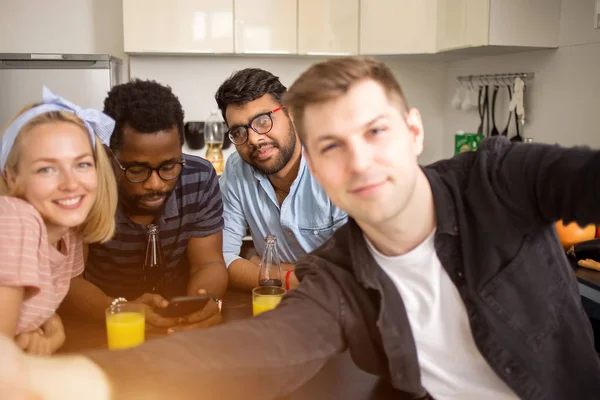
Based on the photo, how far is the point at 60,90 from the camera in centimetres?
318

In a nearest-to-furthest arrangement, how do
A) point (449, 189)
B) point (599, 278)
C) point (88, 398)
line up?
point (88, 398) → point (449, 189) → point (599, 278)

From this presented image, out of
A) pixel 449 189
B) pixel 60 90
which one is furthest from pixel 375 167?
pixel 60 90

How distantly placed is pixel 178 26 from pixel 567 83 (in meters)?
2.09

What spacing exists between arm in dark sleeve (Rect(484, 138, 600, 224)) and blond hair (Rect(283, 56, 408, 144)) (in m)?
0.21

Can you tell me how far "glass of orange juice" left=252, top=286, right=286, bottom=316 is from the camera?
1386mm

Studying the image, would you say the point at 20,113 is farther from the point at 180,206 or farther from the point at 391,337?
the point at 391,337

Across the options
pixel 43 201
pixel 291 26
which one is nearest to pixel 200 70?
pixel 291 26

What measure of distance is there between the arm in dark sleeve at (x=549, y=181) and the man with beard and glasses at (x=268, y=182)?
1.02 meters

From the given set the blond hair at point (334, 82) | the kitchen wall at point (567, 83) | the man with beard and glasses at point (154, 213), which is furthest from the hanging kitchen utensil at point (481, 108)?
the blond hair at point (334, 82)

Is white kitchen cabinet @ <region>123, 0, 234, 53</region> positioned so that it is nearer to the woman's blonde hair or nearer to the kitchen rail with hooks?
the kitchen rail with hooks

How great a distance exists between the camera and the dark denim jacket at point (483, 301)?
93cm

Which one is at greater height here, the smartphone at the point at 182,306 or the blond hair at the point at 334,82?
the blond hair at the point at 334,82

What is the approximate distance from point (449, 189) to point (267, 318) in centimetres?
42

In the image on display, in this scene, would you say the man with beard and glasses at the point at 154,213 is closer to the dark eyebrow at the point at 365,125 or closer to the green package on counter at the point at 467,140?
the dark eyebrow at the point at 365,125
